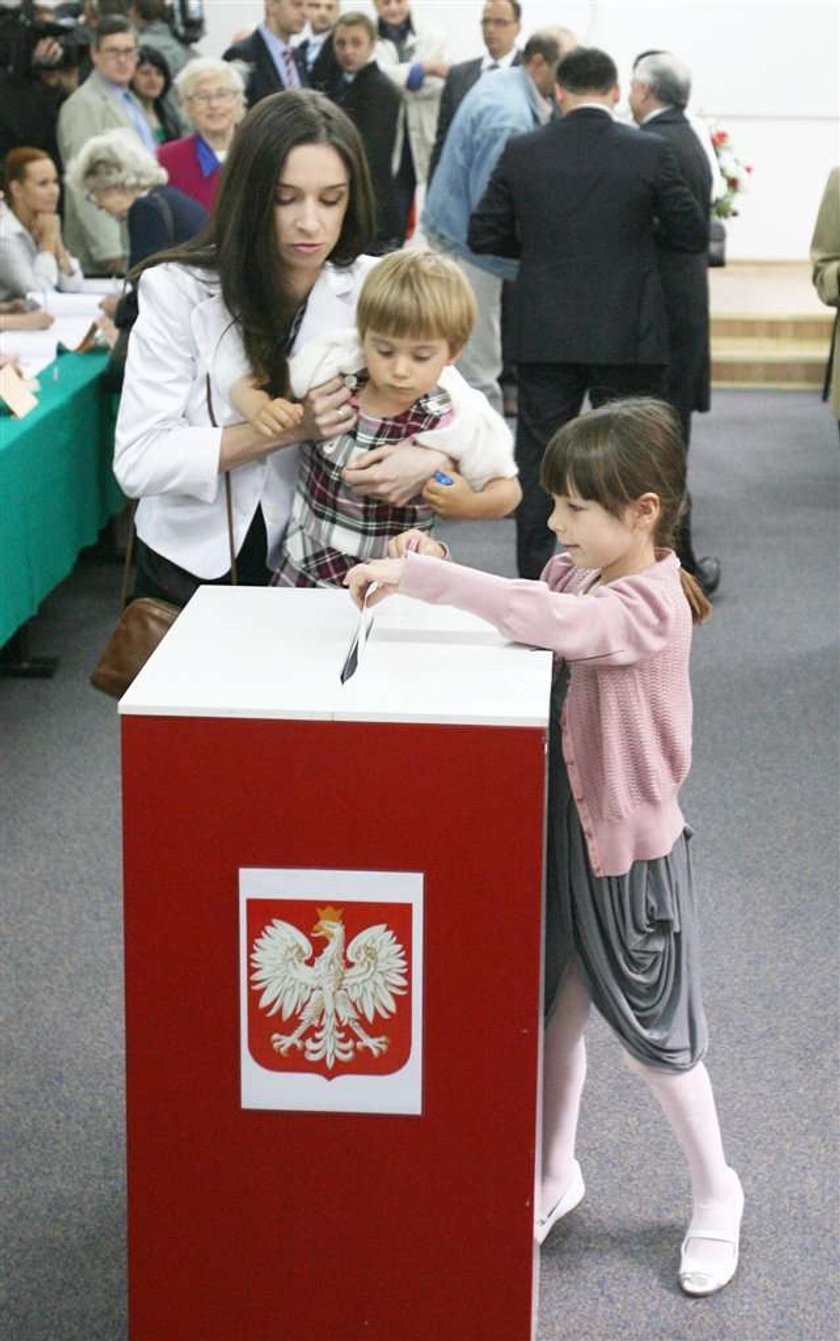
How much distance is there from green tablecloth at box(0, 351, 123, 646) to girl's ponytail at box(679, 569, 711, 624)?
2313mm

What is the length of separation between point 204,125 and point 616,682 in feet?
13.2

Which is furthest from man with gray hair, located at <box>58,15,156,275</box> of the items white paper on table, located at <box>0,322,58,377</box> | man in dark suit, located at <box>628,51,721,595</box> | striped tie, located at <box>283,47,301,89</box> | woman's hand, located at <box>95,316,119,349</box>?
man in dark suit, located at <box>628,51,721,595</box>

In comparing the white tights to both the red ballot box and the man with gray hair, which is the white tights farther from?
the man with gray hair

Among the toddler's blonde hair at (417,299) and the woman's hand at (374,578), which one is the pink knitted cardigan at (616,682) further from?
the toddler's blonde hair at (417,299)

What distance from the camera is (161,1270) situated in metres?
1.97

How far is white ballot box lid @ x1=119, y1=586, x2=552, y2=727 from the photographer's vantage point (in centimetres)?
178

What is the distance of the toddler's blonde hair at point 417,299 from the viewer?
2336mm

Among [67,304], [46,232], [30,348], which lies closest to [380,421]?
[30,348]

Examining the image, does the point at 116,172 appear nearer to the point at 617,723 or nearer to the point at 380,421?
the point at 380,421

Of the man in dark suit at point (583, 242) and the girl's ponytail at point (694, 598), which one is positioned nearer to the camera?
the girl's ponytail at point (694, 598)

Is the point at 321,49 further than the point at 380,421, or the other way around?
the point at 321,49

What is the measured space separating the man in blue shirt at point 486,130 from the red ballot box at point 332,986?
5.00m

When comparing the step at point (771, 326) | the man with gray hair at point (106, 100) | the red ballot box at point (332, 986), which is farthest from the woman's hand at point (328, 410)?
the step at point (771, 326)

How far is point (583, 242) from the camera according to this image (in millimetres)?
5254
